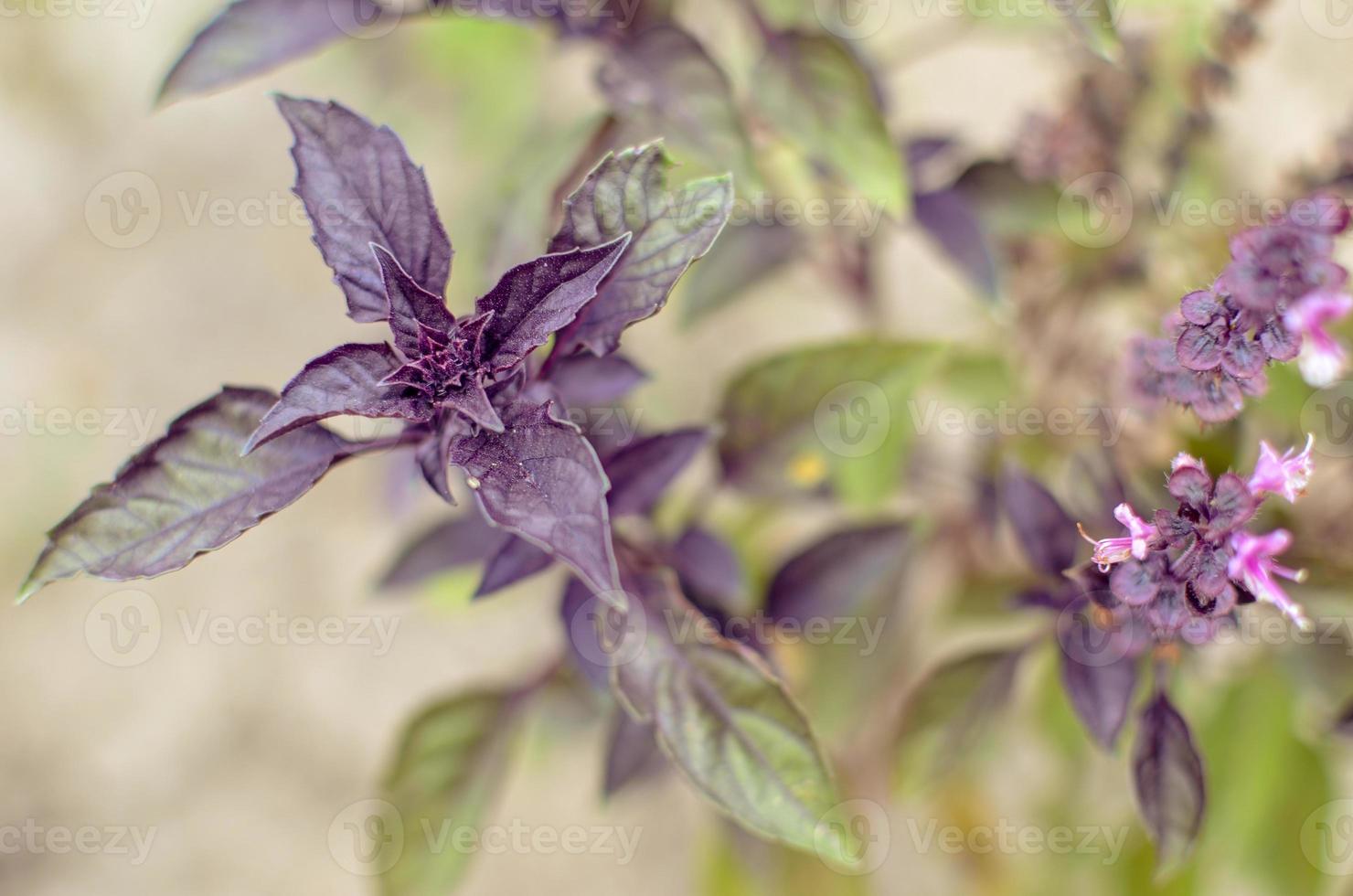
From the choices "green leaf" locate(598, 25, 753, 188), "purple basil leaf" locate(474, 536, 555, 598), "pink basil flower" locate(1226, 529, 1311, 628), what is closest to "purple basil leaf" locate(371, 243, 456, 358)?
"purple basil leaf" locate(474, 536, 555, 598)

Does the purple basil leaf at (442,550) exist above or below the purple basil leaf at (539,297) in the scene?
below

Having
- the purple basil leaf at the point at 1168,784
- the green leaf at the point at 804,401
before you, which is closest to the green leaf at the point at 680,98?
the green leaf at the point at 804,401

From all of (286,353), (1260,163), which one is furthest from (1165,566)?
(286,353)

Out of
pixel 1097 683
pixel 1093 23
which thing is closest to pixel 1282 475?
pixel 1097 683

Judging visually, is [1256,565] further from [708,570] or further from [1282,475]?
[708,570]

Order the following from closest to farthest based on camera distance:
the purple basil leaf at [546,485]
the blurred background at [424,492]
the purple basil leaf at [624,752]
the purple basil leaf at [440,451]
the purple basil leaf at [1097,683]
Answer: the purple basil leaf at [546,485]
the purple basil leaf at [440,451]
the purple basil leaf at [1097,683]
the purple basil leaf at [624,752]
the blurred background at [424,492]

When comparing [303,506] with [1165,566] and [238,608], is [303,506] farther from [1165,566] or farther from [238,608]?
[1165,566]

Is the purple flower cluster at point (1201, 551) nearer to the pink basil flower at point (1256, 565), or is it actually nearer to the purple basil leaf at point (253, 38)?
the pink basil flower at point (1256, 565)
